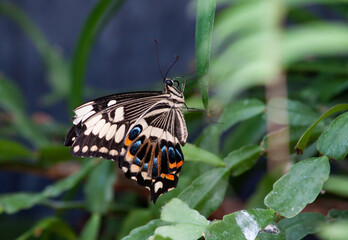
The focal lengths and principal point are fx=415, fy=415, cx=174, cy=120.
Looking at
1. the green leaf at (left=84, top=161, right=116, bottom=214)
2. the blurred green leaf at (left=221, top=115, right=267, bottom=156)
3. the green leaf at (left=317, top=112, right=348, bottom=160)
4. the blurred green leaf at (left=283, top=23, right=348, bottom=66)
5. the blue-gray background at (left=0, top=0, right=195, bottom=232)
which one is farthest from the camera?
the blue-gray background at (left=0, top=0, right=195, bottom=232)

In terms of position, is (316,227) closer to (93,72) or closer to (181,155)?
(181,155)

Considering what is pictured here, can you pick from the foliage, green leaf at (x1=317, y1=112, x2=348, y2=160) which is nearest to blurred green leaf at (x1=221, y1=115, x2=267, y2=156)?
the foliage

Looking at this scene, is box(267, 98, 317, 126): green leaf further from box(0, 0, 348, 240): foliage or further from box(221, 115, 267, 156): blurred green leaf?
box(221, 115, 267, 156): blurred green leaf

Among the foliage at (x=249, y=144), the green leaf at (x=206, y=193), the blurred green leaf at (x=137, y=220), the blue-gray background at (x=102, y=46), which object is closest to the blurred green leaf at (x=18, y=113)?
the foliage at (x=249, y=144)

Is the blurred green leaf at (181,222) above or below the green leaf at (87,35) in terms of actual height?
below

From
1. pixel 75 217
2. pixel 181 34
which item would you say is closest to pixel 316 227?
pixel 181 34

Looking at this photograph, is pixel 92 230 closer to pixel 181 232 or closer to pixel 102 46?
pixel 181 232

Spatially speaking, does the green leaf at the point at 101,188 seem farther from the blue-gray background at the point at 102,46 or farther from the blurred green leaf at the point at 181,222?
the blue-gray background at the point at 102,46
